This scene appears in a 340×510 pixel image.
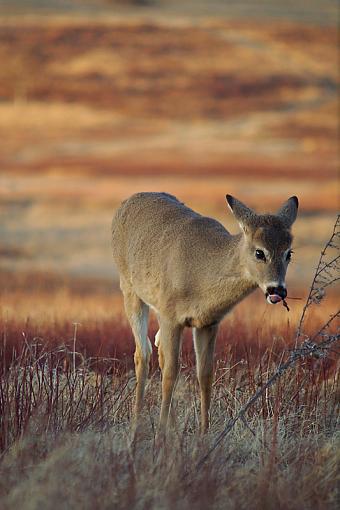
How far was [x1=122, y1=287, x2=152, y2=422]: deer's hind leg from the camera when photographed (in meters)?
10.0

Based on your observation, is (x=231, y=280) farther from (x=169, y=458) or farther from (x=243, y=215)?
(x=169, y=458)

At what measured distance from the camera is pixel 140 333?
10.4 m

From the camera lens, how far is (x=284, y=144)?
222 ft

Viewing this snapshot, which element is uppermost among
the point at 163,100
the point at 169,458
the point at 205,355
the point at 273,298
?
the point at 163,100

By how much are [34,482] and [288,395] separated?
136 inches

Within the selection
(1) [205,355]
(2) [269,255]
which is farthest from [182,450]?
(1) [205,355]

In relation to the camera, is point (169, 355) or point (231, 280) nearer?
point (231, 280)

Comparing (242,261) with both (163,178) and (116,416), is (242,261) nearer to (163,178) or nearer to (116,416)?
(116,416)

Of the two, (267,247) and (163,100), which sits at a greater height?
(163,100)

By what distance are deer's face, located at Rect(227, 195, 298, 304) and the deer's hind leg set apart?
6.08 feet

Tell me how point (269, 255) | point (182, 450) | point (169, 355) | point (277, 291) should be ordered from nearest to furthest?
point (182, 450)
point (277, 291)
point (269, 255)
point (169, 355)

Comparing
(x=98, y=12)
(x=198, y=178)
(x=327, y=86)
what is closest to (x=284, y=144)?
(x=327, y=86)

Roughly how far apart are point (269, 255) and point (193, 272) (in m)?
1.12

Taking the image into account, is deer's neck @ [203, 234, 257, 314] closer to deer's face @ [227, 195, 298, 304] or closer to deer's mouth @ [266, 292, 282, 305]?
deer's face @ [227, 195, 298, 304]
